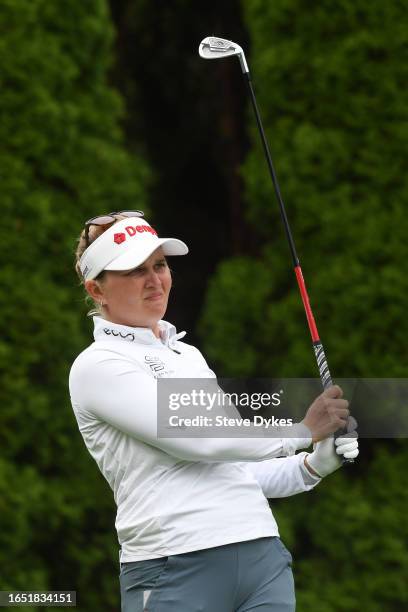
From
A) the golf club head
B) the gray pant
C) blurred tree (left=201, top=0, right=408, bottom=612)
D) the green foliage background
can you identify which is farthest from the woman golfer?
blurred tree (left=201, top=0, right=408, bottom=612)

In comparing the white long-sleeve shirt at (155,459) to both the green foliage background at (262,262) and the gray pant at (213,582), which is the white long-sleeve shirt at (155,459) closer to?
the gray pant at (213,582)

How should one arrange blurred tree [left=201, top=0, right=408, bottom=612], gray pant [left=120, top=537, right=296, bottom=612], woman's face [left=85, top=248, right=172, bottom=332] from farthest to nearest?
blurred tree [left=201, top=0, right=408, bottom=612]
woman's face [left=85, top=248, right=172, bottom=332]
gray pant [left=120, top=537, right=296, bottom=612]

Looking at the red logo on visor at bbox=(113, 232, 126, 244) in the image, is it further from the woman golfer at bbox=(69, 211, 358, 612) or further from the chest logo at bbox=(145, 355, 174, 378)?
the chest logo at bbox=(145, 355, 174, 378)

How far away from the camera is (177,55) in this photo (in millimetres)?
6570

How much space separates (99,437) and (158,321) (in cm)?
34

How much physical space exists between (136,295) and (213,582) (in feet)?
2.29

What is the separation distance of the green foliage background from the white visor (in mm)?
1975

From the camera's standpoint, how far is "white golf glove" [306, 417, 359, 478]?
230 centimetres

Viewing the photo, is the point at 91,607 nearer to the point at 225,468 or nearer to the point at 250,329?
the point at 250,329

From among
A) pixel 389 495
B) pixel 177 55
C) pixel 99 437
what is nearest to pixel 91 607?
pixel 389 495

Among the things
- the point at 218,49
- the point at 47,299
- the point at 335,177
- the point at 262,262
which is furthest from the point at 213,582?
the point at 262,262

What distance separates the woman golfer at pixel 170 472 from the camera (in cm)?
228

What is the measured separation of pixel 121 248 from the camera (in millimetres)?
2488

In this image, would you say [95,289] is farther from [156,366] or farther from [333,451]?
[333,451]
